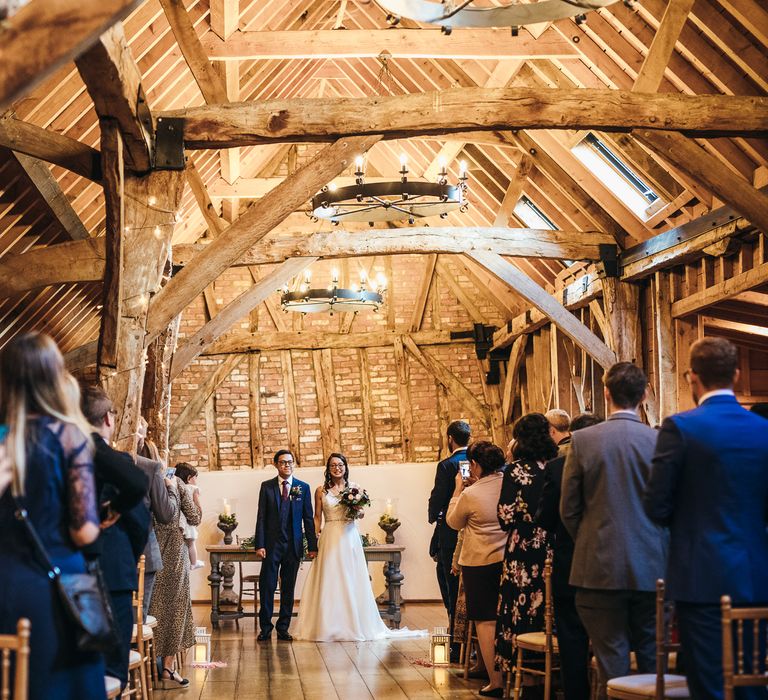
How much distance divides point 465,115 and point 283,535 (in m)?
3.89

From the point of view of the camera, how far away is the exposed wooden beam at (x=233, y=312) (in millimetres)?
10586

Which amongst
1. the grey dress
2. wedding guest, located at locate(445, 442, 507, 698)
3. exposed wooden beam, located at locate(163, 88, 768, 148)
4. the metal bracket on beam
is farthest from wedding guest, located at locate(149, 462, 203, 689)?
exposed wooden beam, located at locate(163, 88, 768, 148)

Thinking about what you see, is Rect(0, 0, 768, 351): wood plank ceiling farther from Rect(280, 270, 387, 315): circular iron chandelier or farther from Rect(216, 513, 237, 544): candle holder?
Rect(216, 513, 237, 544): candle holder

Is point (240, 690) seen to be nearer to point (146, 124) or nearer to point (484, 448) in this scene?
point (484, 448)

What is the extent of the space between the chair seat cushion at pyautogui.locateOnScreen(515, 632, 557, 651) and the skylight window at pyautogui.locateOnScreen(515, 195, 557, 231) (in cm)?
717

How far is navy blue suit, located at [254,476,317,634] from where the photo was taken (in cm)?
857

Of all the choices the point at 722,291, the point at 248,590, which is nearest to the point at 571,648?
the point at 722,291

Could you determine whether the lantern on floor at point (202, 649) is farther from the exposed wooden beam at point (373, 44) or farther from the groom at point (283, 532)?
the exposed wooden beam at point (373, 44)

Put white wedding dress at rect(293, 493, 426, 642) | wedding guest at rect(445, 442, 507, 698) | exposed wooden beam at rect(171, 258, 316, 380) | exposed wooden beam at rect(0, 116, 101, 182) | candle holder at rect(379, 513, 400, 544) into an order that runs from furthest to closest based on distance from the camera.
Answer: candle holder at rect(379, 513, 400, 544) → exposed wooden beam at rect(171, 258, 316, 380) → white wedding dress at rect(293, 493, 426, 642) → exposed wooden beam at rect(0, 116, 101, 182) → wedding guest at rect(445, 442, 507, 698)

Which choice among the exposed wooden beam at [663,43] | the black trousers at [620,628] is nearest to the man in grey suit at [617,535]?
the black trousers at [620,628]

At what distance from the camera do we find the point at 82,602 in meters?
2.58

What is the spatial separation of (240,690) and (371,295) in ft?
17.3

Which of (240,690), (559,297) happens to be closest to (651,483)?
(240,690)

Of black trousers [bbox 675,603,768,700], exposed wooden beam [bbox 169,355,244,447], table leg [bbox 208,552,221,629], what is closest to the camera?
black trousers [bbox 675,603,768,700]
